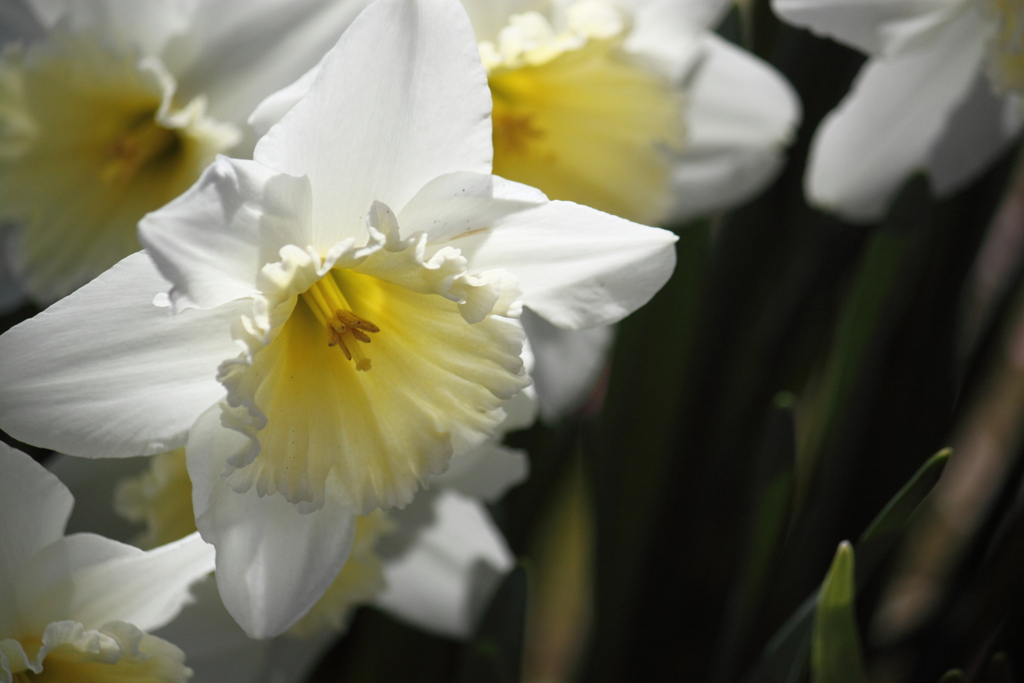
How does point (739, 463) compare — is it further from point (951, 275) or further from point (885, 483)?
point (951, 275)

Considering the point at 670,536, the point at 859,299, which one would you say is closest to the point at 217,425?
the point at 859,299

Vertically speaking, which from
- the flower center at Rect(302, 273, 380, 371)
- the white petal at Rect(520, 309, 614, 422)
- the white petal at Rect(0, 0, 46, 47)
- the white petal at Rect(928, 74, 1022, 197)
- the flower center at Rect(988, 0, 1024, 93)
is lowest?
the white petal at Rect(520, 309, 614, 422)

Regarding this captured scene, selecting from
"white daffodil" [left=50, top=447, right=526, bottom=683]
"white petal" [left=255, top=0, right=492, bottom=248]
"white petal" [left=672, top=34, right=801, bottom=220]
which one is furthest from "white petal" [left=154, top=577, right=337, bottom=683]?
"white petal" [left=672, top=34, right=801, bottom=220]

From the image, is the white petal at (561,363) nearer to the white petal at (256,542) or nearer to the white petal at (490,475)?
the white petal at (490,475)


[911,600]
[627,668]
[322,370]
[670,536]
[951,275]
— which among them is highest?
[322,370]

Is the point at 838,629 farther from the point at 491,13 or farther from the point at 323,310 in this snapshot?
the point at 491,13

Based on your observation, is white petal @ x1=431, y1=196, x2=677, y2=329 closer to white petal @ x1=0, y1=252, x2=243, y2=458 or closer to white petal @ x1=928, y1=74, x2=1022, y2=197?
white petal @ x1=0, y1=252, x2=243, y2=458
